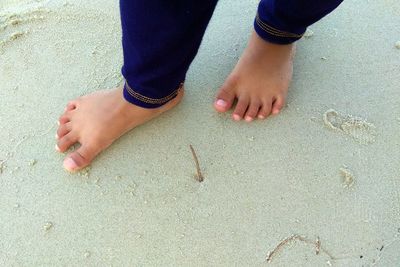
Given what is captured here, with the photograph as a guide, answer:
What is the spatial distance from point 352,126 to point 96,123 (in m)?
0.60

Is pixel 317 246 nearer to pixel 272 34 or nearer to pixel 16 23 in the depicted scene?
pixel 272 34

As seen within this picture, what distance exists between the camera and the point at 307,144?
3.80ft

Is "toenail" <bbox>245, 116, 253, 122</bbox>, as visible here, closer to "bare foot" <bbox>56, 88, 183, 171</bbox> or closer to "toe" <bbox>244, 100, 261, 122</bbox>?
"toe" <bbox>244, 100, 261, 122</bbox>

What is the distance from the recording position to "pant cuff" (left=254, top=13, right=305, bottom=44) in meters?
1.15

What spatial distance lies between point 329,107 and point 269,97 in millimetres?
152

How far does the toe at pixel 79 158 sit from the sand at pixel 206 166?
18 mm

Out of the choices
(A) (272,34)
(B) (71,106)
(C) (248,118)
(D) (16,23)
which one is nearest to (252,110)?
(C) (248,118)

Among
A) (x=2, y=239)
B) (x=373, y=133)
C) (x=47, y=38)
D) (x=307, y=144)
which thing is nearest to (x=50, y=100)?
(x=47, y=38)

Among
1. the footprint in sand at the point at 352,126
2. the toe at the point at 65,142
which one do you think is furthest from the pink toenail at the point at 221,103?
the toe at the point at 65,142

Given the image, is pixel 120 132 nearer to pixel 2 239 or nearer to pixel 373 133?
pixel 2 239

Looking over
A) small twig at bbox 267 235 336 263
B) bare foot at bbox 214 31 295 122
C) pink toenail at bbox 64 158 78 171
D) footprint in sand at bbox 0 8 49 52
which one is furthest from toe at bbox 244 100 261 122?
footprint in sand at bbox 0 8 49 52

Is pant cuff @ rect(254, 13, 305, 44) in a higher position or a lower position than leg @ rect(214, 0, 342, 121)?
higher

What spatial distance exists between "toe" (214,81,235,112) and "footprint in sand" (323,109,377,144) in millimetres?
232

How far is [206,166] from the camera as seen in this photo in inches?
44.1
